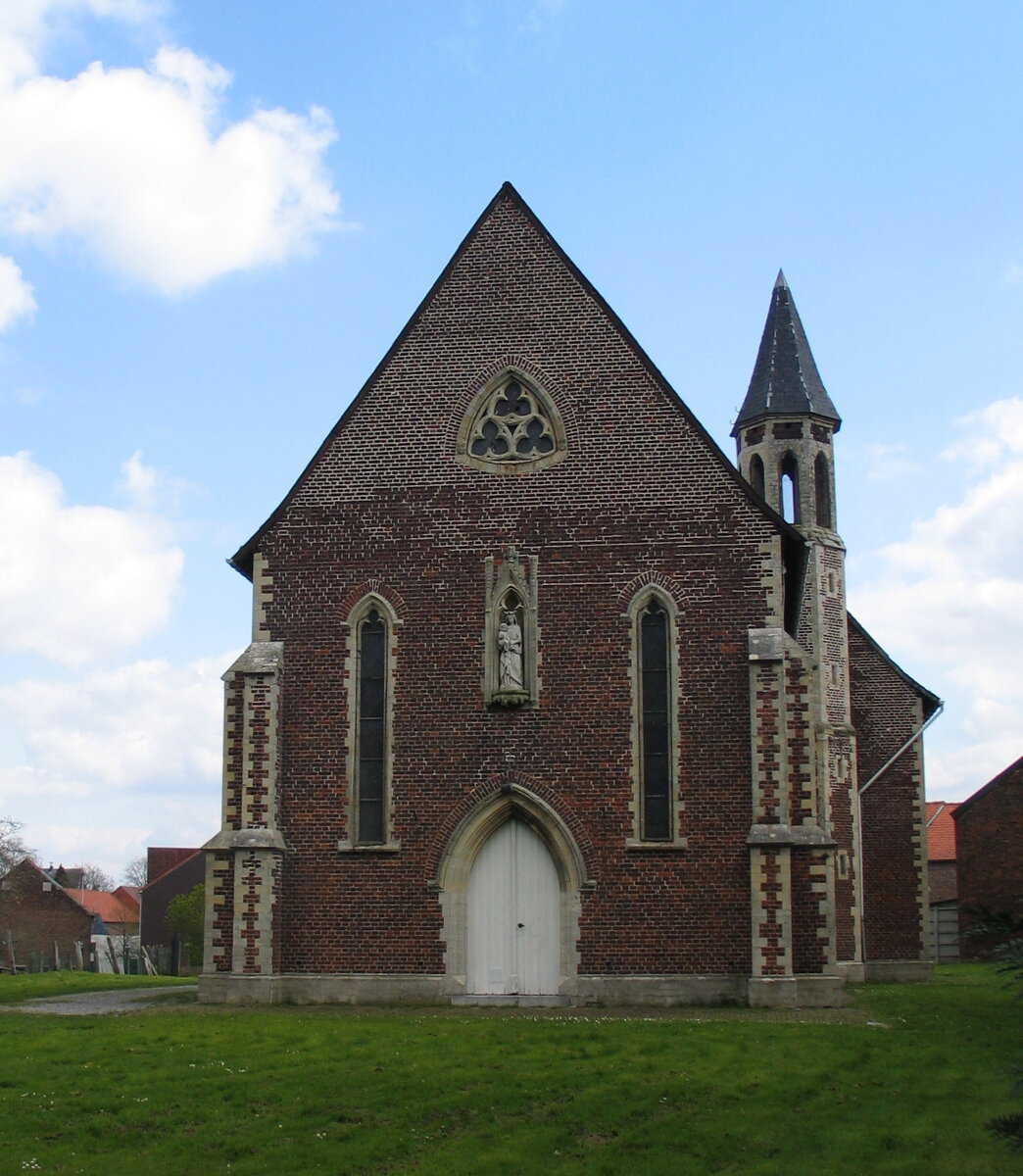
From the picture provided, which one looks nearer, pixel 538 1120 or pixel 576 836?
pixel 538 1120

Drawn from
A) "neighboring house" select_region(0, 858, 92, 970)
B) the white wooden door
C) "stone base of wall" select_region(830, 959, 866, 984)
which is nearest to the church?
the white wooden door

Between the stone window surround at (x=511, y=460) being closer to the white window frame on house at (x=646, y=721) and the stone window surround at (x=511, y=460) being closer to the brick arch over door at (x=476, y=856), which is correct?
the white window frame on house at (x=646, y=721)

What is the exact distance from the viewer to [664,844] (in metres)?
20.8

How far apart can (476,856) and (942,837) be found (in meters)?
42.4

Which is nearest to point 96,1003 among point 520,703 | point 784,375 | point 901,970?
point 520,703

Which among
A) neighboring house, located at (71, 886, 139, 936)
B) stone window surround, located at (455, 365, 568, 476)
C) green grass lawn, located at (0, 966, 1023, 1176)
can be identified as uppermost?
stone window surround, located at (455, 365, 568, 476)

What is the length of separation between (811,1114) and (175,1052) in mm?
6549

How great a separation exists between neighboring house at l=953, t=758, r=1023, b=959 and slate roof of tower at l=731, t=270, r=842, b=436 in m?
13.9

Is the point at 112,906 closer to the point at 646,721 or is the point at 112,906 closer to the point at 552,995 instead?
the point at 552,995

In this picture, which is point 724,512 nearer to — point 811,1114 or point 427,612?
point 427,612

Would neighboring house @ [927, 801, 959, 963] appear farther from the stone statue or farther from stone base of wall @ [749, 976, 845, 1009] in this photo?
the stone statue

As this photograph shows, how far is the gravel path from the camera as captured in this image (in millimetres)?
20109

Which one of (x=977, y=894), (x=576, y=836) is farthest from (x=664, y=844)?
(x=977, y=894)

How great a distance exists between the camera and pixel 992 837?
43.7 metres
